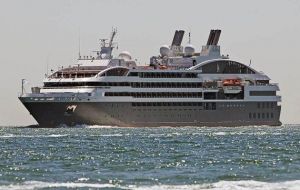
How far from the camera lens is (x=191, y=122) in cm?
19312

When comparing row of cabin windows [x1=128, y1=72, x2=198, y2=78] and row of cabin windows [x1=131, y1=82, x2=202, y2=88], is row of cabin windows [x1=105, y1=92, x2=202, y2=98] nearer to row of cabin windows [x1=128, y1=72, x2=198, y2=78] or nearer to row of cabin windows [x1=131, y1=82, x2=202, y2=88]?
row of cabin windows [x1=131, y1=82, x2=202, y2=88]

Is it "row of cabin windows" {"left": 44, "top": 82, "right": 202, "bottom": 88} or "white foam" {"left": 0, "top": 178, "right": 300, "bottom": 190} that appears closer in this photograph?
"white foam" {"left": 0, "top": 178, "right": 300, "bottom": 190}

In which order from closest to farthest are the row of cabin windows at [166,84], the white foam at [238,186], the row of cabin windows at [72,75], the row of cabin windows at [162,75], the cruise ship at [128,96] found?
the white foam at [238,186] → the cruise ship at [128,96] → the row of cabin windows at [72,75] → the row of cabin windows at [162,75] → the row of cabin windows at [166,84]

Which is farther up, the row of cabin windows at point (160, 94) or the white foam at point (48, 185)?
the row of cabin windows at point (160, 94)

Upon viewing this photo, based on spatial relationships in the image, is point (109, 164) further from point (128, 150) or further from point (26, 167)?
point (128, 150)

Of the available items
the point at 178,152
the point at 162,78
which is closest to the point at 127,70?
the point at 162,78

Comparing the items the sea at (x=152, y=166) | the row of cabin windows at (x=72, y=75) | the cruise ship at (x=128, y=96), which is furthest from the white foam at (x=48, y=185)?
the row of cabin windows at (x=72, y=75)

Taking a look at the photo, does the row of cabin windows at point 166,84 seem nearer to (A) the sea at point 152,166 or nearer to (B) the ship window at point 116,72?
(B) the ship window at point 116,72

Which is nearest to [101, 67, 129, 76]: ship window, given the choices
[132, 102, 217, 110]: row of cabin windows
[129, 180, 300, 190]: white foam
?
[132, 102, 217, 110]: row of cabin windows

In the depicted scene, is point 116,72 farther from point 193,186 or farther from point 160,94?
point 193,186

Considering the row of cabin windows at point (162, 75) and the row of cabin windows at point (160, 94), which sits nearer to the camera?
the row of cabin windows at point (160, 94)

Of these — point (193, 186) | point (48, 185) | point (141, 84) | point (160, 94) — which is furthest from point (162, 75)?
point (48, 185)

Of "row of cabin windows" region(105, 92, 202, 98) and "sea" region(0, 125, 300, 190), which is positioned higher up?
"row of cabin windows" region(105, 92, 202, 98)

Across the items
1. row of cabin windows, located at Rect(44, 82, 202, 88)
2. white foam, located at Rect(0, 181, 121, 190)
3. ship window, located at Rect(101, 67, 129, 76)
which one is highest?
ship window, located at Rect(101, 67, 129, 76)
